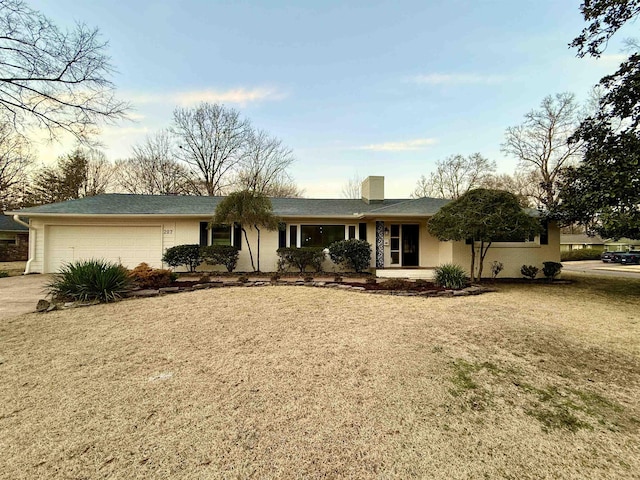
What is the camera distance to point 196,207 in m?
12.1

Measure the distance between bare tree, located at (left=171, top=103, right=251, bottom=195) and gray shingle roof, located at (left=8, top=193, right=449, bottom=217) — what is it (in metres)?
11.1

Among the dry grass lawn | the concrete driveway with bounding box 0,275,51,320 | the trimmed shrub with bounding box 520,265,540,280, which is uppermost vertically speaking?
the trimmed shrub with bounding box 520,265,540,280

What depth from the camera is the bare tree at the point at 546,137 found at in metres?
22.1


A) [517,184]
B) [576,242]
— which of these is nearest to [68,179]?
[517,184]

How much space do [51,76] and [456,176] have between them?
2869 centimetres

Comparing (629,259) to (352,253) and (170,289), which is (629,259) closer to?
(352,253)

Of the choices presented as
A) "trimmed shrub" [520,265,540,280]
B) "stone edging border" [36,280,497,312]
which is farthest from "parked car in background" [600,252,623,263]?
"stone edging border" [36,280,497,312]

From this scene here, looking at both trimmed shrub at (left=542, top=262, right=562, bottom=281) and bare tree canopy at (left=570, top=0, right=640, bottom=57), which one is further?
trimmed shrub at (left=542, top=262, right=562, bottom=281)

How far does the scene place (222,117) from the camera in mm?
23250

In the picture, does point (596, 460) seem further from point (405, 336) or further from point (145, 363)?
point (145, 363)

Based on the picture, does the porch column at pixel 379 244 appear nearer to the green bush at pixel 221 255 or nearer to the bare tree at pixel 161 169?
the green bush at pixel 221 255

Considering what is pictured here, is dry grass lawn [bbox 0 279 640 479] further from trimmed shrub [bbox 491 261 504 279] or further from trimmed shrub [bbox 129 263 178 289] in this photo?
trimmed shrub [bbox 491 261 504 279]

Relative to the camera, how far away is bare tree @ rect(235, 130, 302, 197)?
2391 centimetres

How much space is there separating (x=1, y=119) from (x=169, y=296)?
19.6ft
